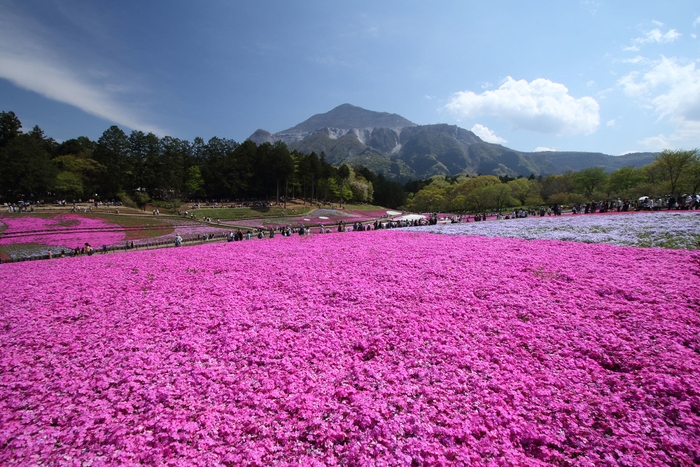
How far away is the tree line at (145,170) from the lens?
5009 centimetres

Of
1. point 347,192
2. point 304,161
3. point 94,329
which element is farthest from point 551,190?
point 94,329

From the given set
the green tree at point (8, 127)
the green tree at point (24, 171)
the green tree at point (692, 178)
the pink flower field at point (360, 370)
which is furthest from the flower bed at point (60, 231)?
the green tree at point (692, 178)

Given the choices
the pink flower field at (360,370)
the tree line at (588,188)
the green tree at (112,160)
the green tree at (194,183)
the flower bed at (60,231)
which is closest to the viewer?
the pink flower field at (360,370)

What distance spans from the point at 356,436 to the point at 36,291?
538 inches

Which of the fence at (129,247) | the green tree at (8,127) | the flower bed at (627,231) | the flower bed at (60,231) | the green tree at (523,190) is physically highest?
the green tree at (8,127)

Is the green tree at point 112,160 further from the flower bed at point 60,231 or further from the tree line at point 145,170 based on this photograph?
the flower bed at point 60,231

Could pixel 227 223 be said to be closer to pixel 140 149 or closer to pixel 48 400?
pixel 48 400

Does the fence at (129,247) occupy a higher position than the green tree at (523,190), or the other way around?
the green tree at (523,190)

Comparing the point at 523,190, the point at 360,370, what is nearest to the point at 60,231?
the point at 360,370

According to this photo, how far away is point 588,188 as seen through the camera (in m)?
69.5

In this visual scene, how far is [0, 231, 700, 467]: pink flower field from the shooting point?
Answer: 14.4 feet

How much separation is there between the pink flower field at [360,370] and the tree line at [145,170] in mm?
53855

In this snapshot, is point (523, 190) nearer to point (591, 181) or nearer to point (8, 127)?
point (591, 181)

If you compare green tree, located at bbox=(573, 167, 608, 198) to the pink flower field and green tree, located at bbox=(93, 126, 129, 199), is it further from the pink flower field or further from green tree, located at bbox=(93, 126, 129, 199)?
green tree, located at bbox=(93, 126, 129, 199)
